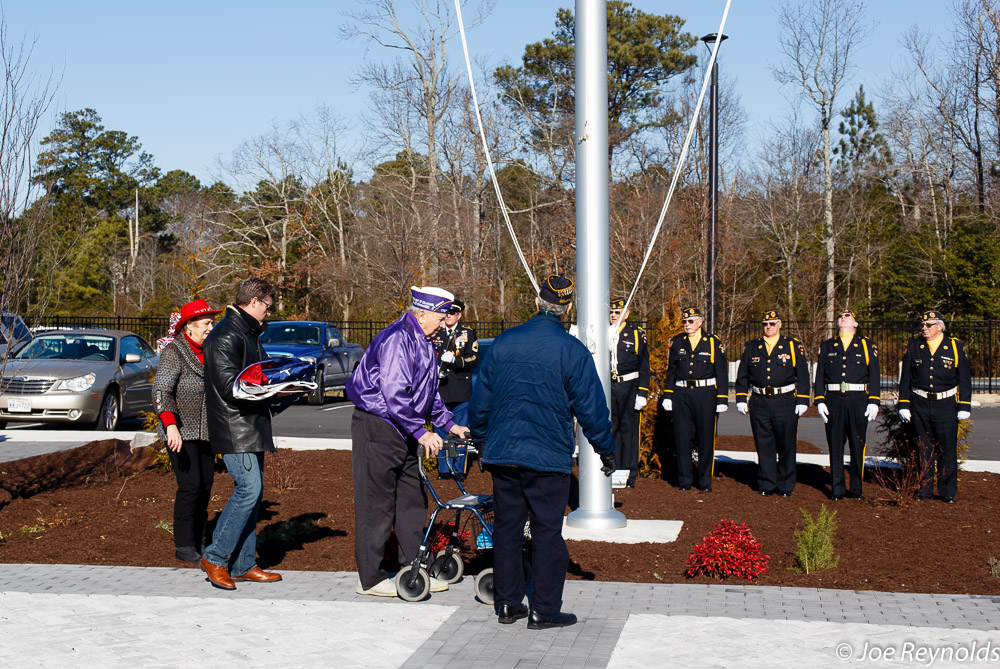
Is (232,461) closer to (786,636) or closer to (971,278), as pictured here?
(786,636)

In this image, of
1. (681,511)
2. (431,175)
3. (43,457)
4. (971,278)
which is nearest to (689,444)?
(681,511)

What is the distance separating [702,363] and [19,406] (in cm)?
1105

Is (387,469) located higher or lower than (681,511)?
higher

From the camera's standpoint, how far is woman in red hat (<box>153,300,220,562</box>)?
7156 millimetres

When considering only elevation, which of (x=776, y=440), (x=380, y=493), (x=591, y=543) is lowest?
(x=591, y=543)

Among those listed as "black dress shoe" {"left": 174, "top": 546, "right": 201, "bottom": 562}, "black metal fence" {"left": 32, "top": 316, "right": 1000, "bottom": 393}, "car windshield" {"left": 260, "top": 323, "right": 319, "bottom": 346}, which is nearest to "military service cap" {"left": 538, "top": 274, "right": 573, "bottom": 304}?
"black dress shoe" {"left": 174, "top": 546, "right": 201, "bottom": 562}

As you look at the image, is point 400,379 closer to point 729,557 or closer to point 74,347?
point 729,557

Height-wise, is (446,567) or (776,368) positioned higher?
(776,368)

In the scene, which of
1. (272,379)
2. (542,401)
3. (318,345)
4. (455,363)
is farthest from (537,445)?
(318,345)

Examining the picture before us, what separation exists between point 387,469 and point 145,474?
244 inches

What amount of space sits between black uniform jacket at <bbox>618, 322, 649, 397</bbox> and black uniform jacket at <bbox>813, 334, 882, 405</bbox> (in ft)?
5.95

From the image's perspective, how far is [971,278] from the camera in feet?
101

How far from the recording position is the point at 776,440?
10.6 metres

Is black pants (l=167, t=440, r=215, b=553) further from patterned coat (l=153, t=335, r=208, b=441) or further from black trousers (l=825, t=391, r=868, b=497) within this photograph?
black trousers (l=825, t=391, r=868, b=497)
